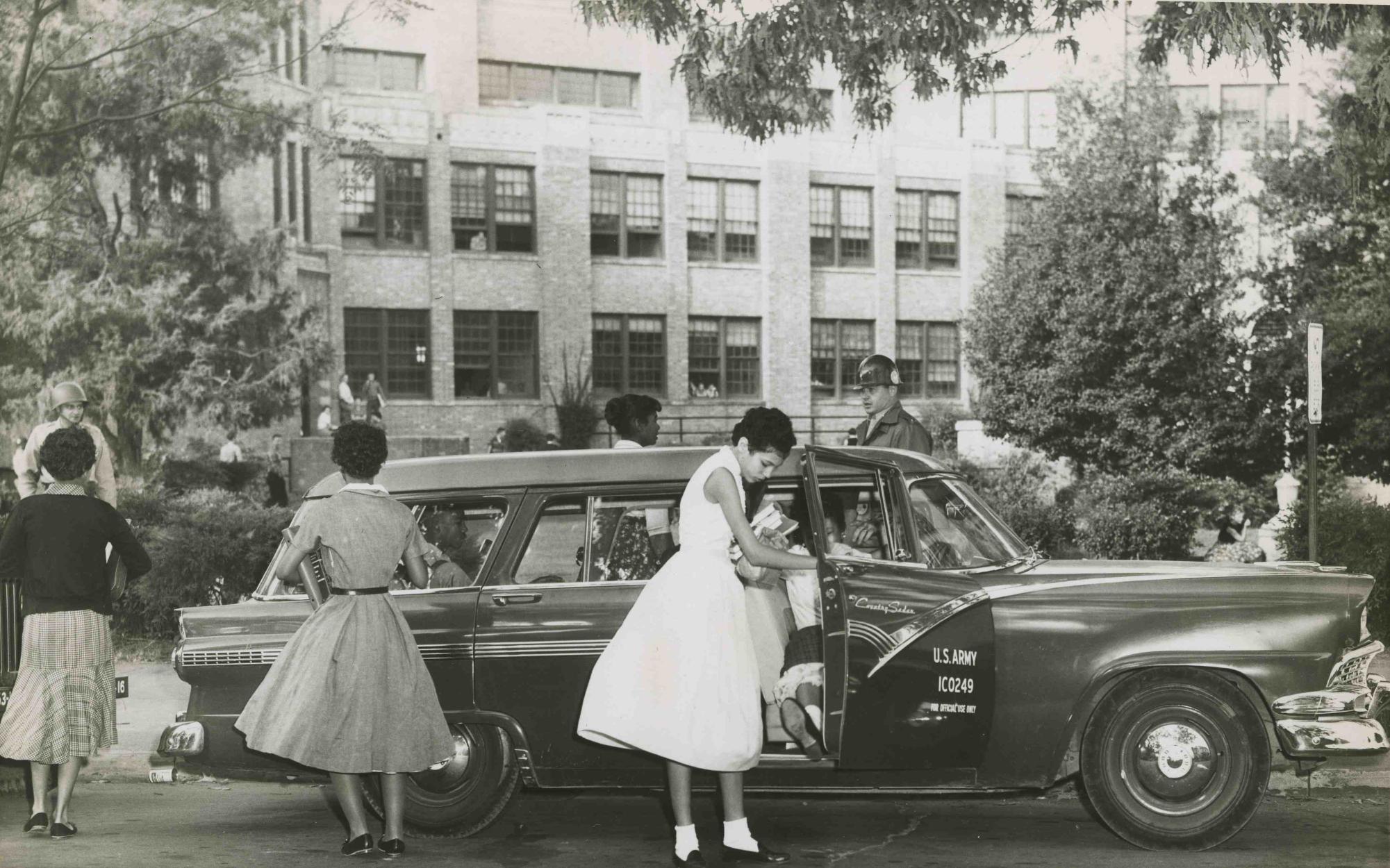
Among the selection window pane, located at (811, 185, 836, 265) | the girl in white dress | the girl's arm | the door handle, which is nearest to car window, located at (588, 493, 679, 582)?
the door handle

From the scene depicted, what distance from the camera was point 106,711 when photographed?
736cm

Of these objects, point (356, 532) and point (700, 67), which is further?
point (700, 67)

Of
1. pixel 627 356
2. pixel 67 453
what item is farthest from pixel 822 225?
pixel 67 453

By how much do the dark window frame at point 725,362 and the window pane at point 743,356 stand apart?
2cm

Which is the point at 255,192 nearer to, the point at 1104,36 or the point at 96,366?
the point at 96,366

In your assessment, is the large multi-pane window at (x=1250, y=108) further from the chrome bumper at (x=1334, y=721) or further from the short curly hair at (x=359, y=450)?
the short curly hair at (x=359, y=450)

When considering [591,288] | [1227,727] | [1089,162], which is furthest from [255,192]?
[1227,727]

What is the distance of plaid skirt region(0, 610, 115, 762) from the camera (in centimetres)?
705

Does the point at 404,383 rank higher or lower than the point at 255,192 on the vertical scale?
lower

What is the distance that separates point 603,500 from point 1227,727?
120 inches

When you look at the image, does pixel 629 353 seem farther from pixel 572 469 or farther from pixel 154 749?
pixel 572 469

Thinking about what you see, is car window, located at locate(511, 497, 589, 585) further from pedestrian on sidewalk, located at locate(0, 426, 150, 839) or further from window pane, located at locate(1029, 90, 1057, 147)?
window pane, located at locate(1029, 90, 1057, 147)

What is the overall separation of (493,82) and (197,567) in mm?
23015

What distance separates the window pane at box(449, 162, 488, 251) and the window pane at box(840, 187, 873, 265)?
9498 millimetres
